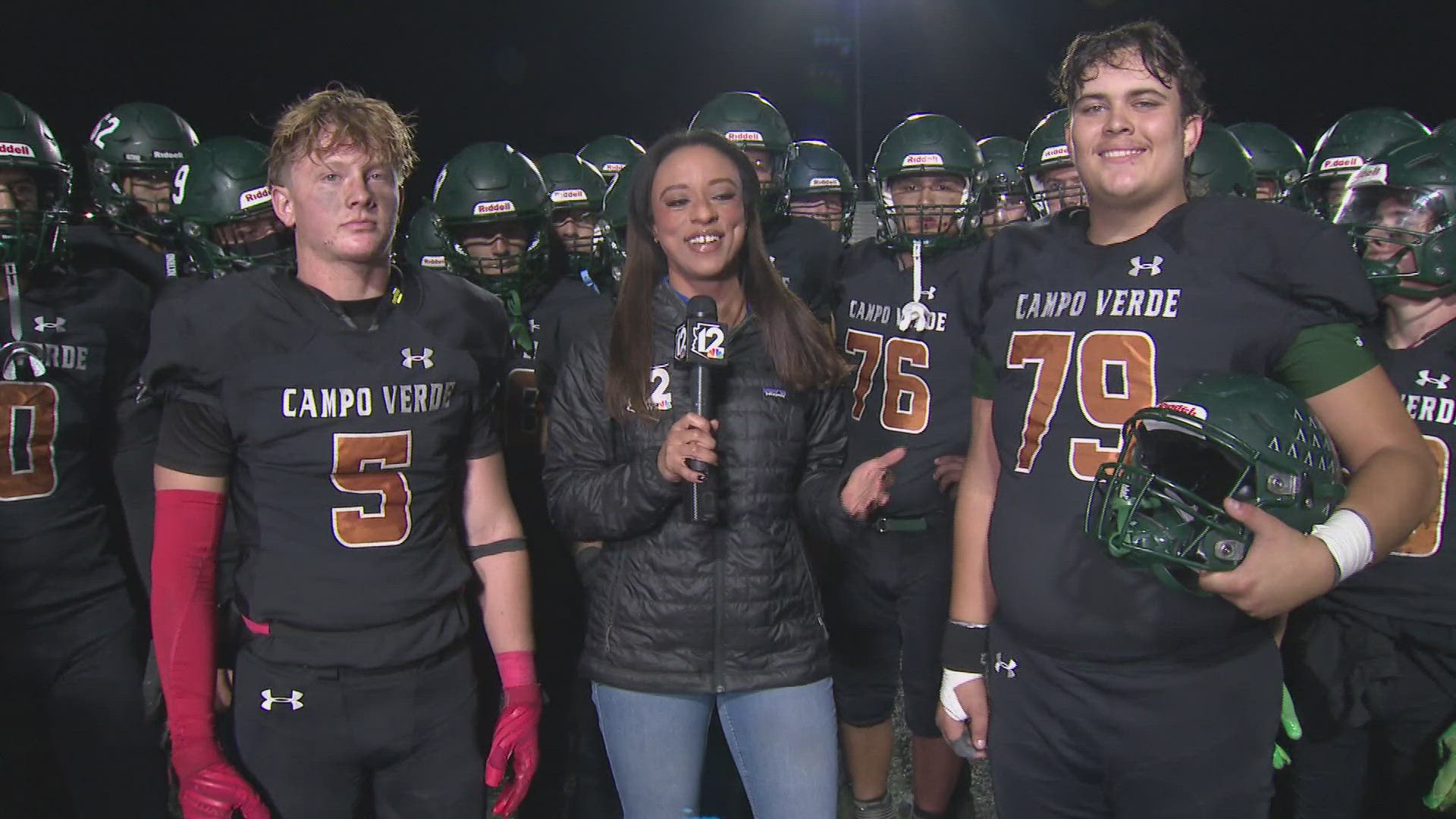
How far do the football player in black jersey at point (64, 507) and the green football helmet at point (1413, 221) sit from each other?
11.3ft

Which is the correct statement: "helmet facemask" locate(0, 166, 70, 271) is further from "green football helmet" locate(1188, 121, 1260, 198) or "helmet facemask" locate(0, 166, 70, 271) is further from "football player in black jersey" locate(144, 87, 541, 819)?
"green football helmet" locate(1188, 121, 1260, 198)

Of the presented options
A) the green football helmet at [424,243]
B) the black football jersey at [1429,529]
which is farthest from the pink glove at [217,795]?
the green football helmet at [424,243]

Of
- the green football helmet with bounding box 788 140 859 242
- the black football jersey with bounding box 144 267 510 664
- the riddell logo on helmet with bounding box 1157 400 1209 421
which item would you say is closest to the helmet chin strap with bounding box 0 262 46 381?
the black football jersey with bounding box 144 267 510 664

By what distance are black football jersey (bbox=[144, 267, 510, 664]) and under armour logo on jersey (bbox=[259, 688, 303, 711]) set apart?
8cm

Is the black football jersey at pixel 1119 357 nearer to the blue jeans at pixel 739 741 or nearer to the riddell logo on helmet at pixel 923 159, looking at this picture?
the blue jeans at pixel 739 741

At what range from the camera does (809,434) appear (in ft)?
8.16

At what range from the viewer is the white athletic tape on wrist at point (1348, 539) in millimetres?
1584

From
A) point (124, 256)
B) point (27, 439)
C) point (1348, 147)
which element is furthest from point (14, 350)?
point (1348, 147)

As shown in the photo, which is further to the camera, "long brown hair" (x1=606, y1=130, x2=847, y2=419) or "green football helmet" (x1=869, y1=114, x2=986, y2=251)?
"green football helmet" (x1=869, y1=114, x2=986, y2=251)

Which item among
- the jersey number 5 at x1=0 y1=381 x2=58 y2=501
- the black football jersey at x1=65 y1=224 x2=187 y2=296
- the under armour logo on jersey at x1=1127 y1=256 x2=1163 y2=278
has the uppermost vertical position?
the under armour logo on jersey at x1=1127 y1=256 x2=1163 y2=278

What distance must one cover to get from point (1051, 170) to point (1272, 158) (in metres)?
2.48

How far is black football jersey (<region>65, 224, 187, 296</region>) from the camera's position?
10.3 ft

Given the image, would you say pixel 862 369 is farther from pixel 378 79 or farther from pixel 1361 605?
pixel 378 79

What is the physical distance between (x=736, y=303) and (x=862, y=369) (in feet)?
3.87
